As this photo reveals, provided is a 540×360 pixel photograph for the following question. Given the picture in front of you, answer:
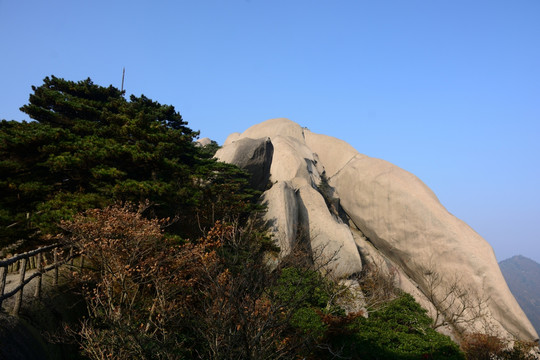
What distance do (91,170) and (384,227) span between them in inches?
987

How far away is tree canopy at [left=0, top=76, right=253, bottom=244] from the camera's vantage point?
11.6m

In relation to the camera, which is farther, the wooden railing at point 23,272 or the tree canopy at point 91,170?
the tree canopy at point 91,170

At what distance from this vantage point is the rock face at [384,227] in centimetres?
2312

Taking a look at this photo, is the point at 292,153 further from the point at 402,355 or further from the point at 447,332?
the point at 402,355

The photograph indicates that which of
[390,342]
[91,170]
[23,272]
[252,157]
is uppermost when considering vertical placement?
[252,157]

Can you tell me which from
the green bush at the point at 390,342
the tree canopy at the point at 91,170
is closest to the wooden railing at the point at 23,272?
the tree canopy at the point at 91,170

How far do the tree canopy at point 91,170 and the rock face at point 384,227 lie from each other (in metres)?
5.54

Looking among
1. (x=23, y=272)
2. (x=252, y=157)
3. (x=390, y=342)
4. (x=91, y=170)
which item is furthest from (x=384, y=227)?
(x=23, y=272)

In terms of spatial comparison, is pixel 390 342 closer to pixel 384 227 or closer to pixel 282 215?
pixel 282 215

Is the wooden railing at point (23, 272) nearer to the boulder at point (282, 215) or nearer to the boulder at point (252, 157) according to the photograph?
the boulder at point (282, 215)

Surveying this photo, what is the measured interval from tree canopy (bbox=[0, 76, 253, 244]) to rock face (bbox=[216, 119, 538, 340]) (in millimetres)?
5543

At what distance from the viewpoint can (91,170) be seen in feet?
42.9

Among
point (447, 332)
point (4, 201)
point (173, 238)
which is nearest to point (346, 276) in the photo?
point (447, 332)

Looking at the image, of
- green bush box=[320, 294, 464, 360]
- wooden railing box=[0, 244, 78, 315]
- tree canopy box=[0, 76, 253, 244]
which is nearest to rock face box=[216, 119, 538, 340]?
tree canopy box=[0, 76, 253, 244]
